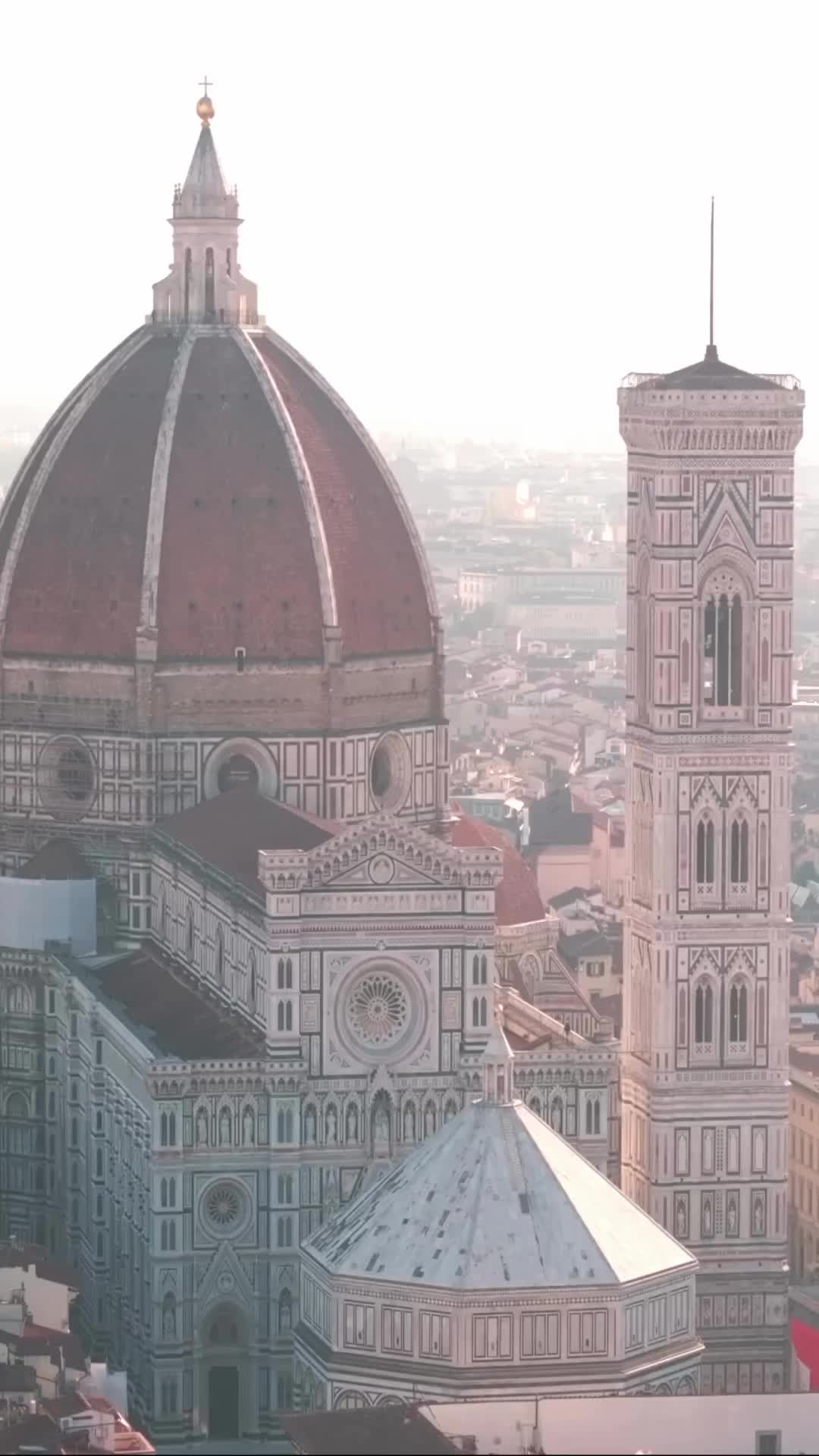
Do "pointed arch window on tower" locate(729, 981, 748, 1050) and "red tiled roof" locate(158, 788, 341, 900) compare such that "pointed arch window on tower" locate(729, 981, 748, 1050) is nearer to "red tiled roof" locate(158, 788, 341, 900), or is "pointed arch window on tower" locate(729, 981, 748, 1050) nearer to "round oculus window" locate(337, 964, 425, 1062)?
"round oculus window" locate(337, 964, 425, 1062)

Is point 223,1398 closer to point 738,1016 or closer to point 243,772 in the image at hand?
point 738,1016

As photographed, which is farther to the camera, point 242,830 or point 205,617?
point 205,617

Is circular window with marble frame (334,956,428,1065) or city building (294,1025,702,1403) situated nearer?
city building (294,1025,702,1403)

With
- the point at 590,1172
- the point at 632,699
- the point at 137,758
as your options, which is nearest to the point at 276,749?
the point at 137,758

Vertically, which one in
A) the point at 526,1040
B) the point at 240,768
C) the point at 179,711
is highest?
the point at 179,711

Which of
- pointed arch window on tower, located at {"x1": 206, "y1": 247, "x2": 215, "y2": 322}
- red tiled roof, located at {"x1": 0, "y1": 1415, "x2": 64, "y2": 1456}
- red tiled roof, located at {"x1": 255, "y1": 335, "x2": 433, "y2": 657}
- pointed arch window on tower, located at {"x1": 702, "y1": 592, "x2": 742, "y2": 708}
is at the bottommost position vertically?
red tiled roof, located at {"x1": 0, "y1": 1415, "x2": 64, "y2": 1456}

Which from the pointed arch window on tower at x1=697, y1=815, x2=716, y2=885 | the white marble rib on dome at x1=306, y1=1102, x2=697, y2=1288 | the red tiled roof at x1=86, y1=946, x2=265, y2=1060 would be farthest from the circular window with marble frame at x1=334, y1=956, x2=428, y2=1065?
the pointed arch window on tower at x1=697, y1=815, x2=716, y2=885

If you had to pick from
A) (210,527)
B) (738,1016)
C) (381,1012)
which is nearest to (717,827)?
(738,1016)

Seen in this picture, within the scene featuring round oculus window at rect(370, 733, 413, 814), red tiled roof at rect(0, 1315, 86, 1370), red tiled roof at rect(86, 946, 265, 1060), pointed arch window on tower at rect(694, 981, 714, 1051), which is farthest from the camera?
round oculus window at rect(370, 733, 413, 814)
